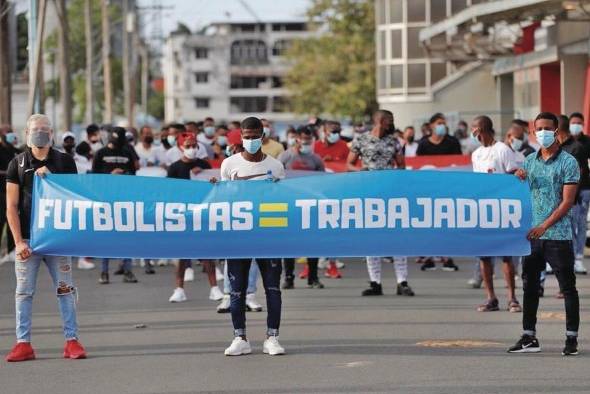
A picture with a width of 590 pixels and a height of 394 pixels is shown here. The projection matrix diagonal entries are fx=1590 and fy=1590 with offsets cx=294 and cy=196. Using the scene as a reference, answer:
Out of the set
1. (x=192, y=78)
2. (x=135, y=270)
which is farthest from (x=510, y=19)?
(x=192, y=78)

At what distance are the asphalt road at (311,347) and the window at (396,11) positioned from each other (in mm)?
55897

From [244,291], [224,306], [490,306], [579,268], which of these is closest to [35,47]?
[579,268]

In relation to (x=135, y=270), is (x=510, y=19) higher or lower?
higher

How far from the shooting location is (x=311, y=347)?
12.4 m

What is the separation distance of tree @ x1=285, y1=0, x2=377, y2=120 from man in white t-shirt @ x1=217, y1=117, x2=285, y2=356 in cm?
7219

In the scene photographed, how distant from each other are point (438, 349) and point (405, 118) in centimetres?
6113

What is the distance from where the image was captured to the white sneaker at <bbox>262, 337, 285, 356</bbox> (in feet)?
38.9

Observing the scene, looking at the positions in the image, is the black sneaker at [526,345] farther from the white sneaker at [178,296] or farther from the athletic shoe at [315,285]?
the athletic shoe at [315,285]

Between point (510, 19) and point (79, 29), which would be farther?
point (79, 29)

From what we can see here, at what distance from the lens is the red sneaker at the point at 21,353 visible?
11758 millimetres

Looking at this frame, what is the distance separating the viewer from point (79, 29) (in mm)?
104375

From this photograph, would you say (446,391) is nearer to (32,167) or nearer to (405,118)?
(32,167)

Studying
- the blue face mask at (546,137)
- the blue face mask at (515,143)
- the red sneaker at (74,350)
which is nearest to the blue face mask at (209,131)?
the blue face mask at (515,143)

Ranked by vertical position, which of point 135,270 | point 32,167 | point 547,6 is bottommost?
point 135,270
